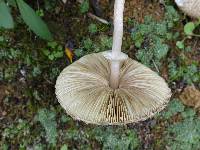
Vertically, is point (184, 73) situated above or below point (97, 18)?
below

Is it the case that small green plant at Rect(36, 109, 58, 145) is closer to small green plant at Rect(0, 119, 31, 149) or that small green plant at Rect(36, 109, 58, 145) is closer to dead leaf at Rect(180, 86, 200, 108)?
small green plant at Rect(0, 119, 31, 149)

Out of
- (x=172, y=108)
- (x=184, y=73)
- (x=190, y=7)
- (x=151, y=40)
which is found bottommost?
(x=172, y=108)

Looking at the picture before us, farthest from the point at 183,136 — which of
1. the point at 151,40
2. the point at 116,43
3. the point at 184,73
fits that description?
the point at 116,43

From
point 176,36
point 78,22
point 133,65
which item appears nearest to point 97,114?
point 133,65

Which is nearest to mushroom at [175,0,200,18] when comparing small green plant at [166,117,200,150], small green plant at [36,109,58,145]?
small green plant at [166,117,200,150]

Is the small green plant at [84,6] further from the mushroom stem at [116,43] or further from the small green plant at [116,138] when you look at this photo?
the small green plant at [116,138]

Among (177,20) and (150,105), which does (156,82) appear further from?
(177,20)

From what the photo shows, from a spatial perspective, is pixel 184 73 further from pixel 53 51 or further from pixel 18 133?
pixel 18 133
